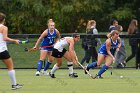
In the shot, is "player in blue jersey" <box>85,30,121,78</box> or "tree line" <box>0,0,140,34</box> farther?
"tree line" <box>0,0,140,34</box>

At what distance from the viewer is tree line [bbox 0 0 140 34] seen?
4519 cm

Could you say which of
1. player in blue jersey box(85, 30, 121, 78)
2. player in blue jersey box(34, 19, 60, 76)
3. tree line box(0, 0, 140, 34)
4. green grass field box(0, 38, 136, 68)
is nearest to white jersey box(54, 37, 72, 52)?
player in blue jersey box(34, 19, 60, 76)

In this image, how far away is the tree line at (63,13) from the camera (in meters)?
45.2

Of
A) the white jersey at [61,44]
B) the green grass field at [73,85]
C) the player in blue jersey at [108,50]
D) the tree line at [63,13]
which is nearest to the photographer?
the green grass field at [73,85]

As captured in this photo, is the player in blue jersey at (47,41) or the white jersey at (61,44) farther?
the player in blue jersey at (47,41)

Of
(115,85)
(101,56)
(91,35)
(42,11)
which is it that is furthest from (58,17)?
(115,85)

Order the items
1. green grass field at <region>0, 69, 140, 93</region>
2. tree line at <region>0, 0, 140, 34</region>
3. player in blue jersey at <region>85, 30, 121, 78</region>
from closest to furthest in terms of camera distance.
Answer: green grass field at <region>0, 69, 140, 93</region> → player in blue jersey at <region>85, 30, 121, 78</region> → tree line at <region>0, 0, 140, 34</region>

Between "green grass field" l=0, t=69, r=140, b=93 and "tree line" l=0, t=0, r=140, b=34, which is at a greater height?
"tree line" l=0, t=0, r=140, b=34

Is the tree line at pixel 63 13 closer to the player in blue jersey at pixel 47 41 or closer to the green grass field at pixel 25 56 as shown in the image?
the green grass field at pixel 25 56

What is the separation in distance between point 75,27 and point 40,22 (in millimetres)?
2539

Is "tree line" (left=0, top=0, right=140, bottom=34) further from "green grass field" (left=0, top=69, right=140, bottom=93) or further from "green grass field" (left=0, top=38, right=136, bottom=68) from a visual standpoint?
"green grass field" (left=0, top=69, right=140, bottom=93)

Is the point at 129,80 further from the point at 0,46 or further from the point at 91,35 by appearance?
the point at 91,35

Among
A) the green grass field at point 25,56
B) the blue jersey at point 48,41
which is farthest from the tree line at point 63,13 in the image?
the blue jersey at point 48,41

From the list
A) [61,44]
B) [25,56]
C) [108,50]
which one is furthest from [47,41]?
[25,56]
